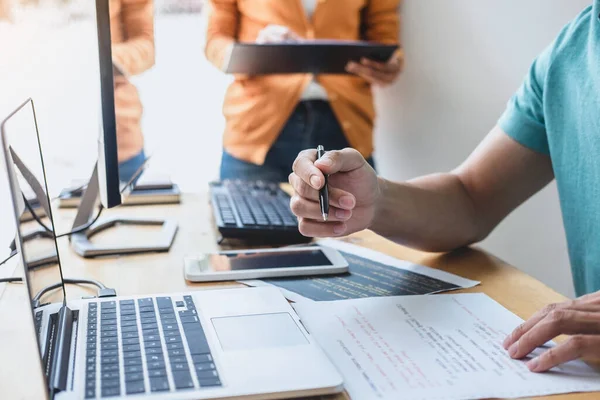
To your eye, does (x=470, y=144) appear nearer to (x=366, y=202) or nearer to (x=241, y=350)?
(x=366, y=202)

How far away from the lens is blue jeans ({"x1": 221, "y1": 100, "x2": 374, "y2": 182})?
71.0 inches

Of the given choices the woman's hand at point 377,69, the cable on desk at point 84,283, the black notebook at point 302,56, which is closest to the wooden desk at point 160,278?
the cable on desk at point 84,283

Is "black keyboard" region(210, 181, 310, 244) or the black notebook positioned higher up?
the black notebook

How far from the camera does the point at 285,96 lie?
1751 mm

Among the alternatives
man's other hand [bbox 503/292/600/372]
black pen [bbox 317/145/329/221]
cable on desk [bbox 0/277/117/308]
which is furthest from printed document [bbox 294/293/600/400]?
cable on desk [bbox 0/277/117/308]

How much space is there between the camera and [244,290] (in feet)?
2.55

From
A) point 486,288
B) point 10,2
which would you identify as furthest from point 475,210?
point 10,2

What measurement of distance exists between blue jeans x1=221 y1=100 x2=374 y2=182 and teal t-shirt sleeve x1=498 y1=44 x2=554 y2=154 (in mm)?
837

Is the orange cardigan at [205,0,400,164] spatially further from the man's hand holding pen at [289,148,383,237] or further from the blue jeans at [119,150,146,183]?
the man's hand holding pen at [289,148,383,237]

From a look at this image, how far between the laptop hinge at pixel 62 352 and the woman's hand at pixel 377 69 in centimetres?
120

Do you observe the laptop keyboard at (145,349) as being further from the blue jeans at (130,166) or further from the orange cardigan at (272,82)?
the orange cardigan at (272,82)

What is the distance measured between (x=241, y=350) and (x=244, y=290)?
0.19m

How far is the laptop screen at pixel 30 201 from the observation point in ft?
1.57

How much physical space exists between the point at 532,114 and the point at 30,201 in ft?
2.59
